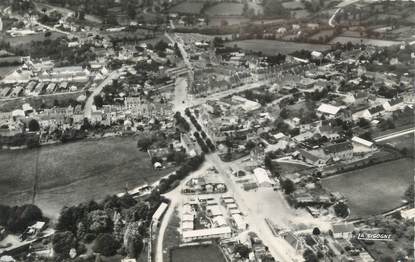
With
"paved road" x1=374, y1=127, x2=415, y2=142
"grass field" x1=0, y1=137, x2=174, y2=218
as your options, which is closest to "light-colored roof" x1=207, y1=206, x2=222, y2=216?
"grass field" x1=0, y1=137, x2=174, y2=218

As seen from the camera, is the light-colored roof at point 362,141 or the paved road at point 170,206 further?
the light-colored roof at point 362,141

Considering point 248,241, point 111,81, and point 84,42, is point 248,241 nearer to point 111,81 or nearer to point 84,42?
point 111,81

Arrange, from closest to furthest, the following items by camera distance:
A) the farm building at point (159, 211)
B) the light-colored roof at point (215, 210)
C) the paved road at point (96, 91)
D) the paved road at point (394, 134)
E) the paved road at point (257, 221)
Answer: the paved road at point (257, 221), the farm building at point (159, 211), the light-colored roof at point (215, 210), the paved road at point (394, 134), the paved road at point (96, 91)

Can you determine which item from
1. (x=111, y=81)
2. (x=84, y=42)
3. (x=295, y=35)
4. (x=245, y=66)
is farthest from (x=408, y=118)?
(x=84, y=42)

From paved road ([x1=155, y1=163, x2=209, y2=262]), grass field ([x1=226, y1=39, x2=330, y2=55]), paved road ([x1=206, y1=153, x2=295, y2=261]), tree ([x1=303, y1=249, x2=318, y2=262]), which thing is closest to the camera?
tree ([x1=303, y1=249, x2=318, y2=262])

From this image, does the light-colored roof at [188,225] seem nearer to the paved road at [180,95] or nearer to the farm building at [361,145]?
the farm building at [361,145]

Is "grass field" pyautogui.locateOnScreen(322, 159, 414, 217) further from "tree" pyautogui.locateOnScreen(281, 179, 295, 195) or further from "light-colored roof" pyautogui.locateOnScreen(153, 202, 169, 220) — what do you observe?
"light-colored roof" pyautogui.locateOnScreen(153, 202, 169, 220)

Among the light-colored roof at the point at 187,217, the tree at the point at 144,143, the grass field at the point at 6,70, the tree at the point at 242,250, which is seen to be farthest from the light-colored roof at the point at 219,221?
the grass field at the point at 6,70
